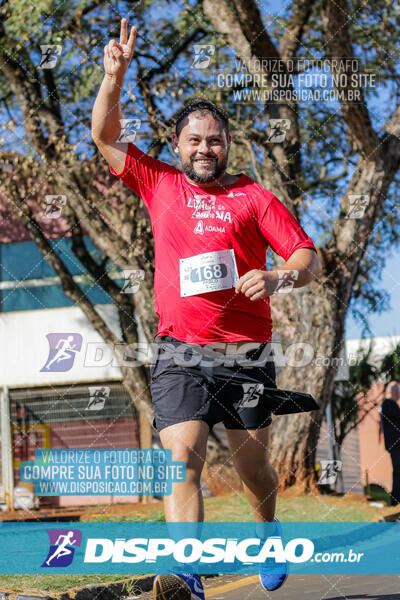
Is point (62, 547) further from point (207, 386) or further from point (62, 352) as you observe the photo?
point (62, 352)

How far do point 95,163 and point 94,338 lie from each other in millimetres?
6801

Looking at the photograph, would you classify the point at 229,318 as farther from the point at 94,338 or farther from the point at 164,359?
the point at 94,338

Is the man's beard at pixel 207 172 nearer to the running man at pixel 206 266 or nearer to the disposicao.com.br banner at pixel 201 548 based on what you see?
the running man at pixel 206 266

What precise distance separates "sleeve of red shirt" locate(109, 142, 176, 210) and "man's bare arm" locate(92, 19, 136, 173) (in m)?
0.04

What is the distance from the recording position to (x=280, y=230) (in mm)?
3807

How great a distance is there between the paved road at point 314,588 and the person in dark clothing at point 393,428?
4.29 metres

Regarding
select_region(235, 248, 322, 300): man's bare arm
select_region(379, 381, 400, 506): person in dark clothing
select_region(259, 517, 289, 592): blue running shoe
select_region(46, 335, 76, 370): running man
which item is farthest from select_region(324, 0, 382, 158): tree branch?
select_region(259, 517, 289, 592): blue running shoe

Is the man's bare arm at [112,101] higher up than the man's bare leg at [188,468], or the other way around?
the man's bare arm at [112,101]

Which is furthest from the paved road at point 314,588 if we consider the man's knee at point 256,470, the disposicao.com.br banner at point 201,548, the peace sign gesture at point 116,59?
the peace sign gesture at point 116,59

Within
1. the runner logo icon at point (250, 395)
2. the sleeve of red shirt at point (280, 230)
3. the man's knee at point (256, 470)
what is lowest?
the man's knee at point (256, 470)

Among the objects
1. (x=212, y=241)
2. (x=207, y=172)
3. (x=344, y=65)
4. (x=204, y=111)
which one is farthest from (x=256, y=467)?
(x=344, y=65)

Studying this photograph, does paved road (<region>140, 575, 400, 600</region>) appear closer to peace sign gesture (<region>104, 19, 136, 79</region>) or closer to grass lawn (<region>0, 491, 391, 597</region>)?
peace sign gesture (<region>104, 19, 136, 79</region>)

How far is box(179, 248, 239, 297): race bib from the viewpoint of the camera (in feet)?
12.2

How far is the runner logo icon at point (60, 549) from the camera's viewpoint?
5.65 metres
